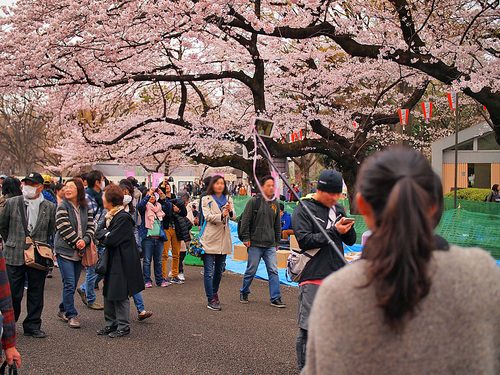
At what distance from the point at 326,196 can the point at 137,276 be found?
2.76 m

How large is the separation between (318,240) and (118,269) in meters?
2.74

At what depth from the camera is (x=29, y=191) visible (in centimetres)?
558

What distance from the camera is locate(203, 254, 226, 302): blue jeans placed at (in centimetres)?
702

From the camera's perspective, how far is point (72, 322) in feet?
19.4

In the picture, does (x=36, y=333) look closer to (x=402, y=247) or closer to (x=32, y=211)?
(x=32, y=211)

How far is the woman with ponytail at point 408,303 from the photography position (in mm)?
1351

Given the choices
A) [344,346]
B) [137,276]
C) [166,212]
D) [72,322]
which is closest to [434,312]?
[344,346]

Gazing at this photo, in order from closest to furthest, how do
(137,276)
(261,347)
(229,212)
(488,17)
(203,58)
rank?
(261,347), (137,276), (229,212), (488,17), (203,58)

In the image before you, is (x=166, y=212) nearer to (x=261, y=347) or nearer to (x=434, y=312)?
(x=261, y=347)

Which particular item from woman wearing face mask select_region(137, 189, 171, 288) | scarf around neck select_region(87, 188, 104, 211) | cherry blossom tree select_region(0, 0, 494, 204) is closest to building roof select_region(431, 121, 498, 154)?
cherry blossom tree select_region(0, 0, 494, 204)

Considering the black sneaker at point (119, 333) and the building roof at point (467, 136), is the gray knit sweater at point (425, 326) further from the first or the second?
the building roof at point (467, 136)

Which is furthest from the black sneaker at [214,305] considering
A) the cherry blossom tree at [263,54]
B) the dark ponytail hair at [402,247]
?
the dark ponytail hair at [402,247]

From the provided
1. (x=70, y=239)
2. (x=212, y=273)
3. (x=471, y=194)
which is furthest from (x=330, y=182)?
(x=471, y=194)

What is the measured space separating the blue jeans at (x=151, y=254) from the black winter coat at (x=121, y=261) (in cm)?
280
